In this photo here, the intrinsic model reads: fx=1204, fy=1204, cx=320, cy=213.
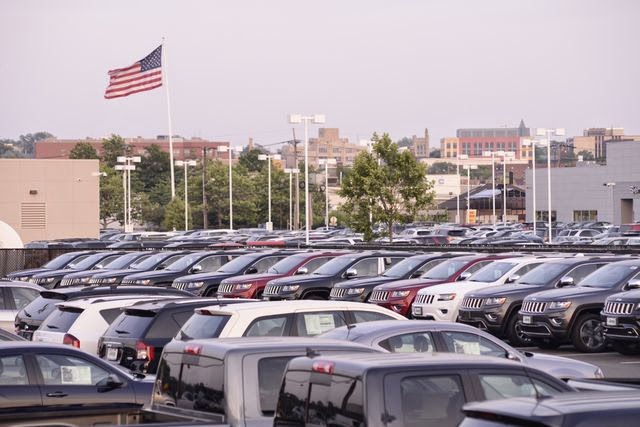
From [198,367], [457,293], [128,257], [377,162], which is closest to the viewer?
[198,367]

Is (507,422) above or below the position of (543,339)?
above

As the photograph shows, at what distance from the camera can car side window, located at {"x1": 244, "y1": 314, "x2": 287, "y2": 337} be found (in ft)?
39.6

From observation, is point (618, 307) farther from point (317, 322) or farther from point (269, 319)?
point (269, 319)

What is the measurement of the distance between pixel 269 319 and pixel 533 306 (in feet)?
35.9

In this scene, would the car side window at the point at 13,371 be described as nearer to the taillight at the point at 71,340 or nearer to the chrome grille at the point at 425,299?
the taillight at the point at 71,340

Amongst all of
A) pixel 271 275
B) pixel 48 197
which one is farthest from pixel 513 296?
pixel 48 197

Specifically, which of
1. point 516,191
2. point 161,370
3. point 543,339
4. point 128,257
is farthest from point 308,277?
point 516,191

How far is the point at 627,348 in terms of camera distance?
2131cm

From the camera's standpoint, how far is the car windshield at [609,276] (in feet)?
74.5

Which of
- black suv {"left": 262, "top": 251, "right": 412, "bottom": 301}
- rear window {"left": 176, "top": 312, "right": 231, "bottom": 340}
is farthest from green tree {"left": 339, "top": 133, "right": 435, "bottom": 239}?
rear window {"left": 176, "top": 312, "right": 231, "bottom": 340}

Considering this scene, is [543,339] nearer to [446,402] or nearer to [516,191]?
[446,402]

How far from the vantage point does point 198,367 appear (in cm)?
905

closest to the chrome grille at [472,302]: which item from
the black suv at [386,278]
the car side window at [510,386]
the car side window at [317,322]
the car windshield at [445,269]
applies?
the car windshield at [445,269]

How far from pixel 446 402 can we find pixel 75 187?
2651 inches
